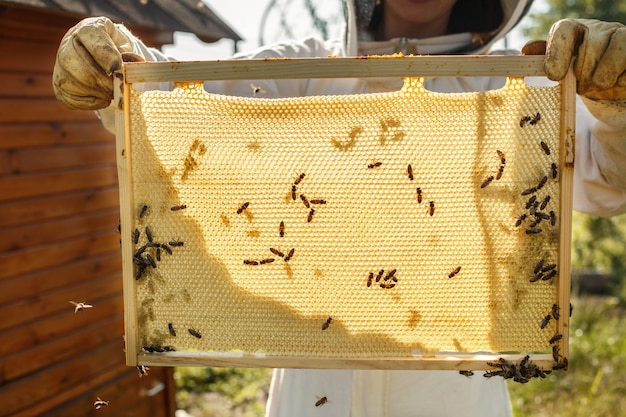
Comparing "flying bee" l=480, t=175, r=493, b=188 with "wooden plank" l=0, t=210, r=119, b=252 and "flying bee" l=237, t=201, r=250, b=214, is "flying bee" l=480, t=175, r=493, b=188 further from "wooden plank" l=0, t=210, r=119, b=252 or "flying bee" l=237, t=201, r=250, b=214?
"wooden plank" l=0, t=210, r=119, b=252

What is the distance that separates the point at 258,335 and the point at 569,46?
1.38m

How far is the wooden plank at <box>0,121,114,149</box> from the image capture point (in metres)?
3.75

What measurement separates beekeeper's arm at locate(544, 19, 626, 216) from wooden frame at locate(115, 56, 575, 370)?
6 cm

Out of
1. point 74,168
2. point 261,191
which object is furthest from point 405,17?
point 74,168

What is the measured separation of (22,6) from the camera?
3277mm

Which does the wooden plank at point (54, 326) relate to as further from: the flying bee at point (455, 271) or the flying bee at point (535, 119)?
the flying bee at point (535, 119)

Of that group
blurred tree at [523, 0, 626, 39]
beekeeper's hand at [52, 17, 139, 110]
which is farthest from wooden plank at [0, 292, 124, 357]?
blurred tree at [523, 0, 626, 39]

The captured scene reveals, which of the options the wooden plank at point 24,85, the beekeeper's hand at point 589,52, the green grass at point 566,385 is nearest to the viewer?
the beekeeper's hand at point 589,52

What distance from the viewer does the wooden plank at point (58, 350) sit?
3.82 meters

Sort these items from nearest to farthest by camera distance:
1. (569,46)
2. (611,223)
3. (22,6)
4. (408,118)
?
(569,46)
(408,118)
(22,6)
(611,223)

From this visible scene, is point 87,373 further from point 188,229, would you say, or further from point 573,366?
point 573,366

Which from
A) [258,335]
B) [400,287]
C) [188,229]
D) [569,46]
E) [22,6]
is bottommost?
[258,335]

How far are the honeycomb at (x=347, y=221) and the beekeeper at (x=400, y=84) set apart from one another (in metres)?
0.21

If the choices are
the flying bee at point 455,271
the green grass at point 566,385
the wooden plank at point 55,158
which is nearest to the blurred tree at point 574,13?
the green grass at point 566,385
